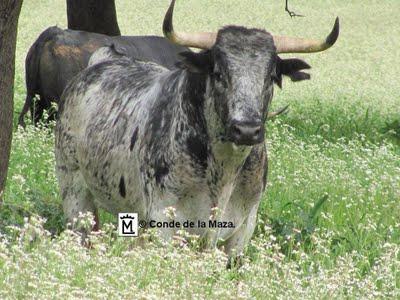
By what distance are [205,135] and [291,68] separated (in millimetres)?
828

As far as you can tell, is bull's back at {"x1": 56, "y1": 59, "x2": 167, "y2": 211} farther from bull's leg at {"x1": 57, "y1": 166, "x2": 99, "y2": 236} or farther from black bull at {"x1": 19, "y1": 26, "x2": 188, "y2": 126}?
black bull at {"x1": 19, "y1": 26, "x2": 188, "y2": 126}

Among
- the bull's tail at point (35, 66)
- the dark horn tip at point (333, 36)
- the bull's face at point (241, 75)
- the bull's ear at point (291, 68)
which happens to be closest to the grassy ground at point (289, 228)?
the bull's face at point (241, 75)

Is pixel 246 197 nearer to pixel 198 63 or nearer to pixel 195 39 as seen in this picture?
pixel 198 63

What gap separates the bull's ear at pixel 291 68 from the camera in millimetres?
9172

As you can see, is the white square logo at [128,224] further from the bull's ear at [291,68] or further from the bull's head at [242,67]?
the bull's ear at [291,68]

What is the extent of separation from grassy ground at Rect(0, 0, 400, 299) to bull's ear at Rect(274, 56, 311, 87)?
1.11 meters

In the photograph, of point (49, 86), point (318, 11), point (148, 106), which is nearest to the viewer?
point (148, 106)

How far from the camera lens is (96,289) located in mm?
6227

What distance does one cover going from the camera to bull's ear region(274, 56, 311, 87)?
9.17 metres

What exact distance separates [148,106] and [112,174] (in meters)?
0.65

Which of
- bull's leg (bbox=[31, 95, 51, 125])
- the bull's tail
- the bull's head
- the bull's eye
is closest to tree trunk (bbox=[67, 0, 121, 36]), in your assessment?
the bull's tail

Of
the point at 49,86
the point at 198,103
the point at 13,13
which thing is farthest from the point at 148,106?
the point at 49,86

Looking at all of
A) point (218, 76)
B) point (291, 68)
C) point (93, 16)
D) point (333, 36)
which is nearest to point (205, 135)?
point (218, 76)

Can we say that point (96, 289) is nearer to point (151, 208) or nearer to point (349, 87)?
point (151, 208)
